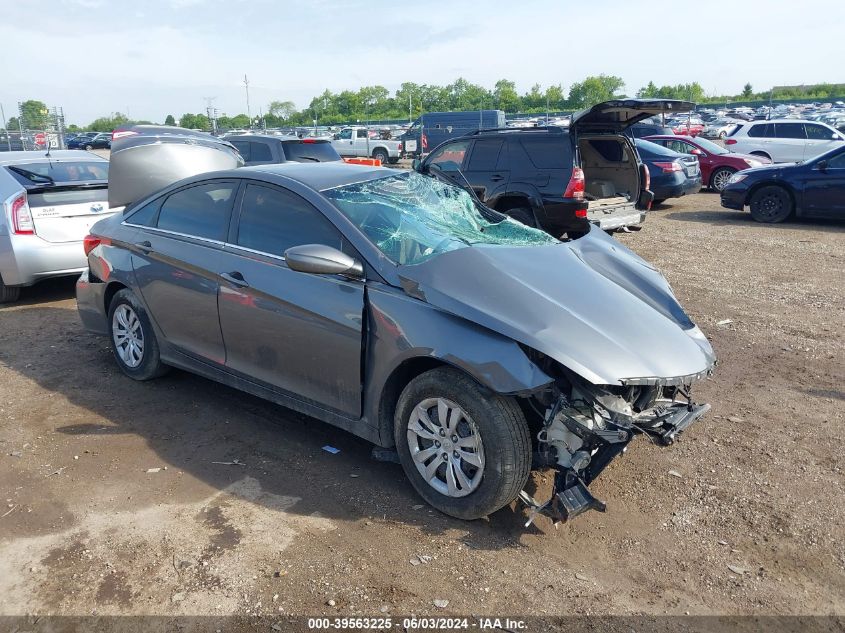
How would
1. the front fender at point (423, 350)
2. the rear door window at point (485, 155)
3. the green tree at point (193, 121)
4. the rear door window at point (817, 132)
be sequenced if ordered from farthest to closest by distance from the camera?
the green tree at point (193, 121) → the rear door window at point (817, 132) → the rear door window at point (485, 155) → the front fender at point (423, 350)

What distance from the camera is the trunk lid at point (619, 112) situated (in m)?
8.45

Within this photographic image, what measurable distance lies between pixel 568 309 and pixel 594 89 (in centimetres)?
9996

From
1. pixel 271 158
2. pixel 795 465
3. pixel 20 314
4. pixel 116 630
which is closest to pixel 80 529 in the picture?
pixel 116 630

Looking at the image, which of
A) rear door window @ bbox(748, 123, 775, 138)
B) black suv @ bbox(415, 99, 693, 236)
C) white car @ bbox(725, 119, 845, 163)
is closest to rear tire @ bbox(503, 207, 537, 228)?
black suv @ bbox(415, 99, 693, 236)

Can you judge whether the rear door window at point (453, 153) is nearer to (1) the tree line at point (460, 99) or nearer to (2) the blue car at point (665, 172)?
(2) the blue car at point (665, 172)

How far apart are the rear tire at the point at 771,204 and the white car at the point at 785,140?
279 inches

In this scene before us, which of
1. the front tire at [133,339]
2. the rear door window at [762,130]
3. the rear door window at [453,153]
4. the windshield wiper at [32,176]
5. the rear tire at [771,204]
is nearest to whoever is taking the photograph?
the front tire at [133,339]

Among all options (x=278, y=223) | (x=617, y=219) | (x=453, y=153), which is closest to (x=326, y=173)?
(x=278, y=223)

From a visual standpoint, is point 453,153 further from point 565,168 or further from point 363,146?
point 363,146

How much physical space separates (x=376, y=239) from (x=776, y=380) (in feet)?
11.2

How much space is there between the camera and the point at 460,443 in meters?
3.36

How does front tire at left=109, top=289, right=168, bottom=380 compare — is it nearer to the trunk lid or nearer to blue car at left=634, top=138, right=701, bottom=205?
the trunk lid

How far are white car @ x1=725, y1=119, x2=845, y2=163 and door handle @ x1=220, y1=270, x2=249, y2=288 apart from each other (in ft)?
60.8

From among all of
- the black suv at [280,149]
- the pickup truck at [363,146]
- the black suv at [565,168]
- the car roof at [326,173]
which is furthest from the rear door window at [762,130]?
the car roof at [326,173]
